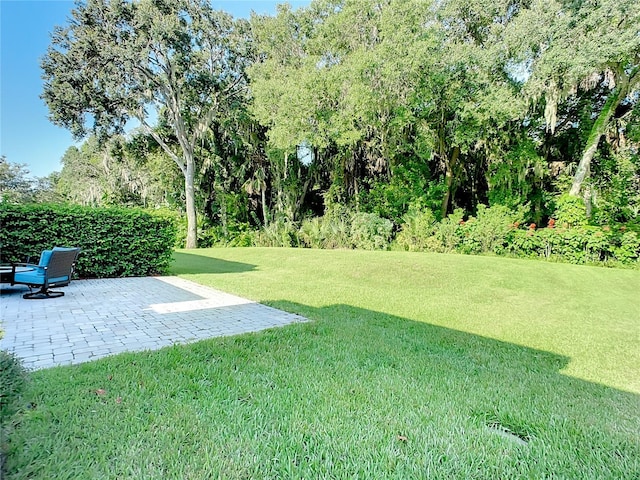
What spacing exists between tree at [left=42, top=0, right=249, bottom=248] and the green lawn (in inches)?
561

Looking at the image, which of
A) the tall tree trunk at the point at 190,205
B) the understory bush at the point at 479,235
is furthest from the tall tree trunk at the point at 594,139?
the tall tree trunk at the point at 190,205

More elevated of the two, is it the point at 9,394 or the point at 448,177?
the point at 448,177

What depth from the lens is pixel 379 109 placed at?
36.9 ft

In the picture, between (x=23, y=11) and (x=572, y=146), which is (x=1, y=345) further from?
(x=572, y=146)

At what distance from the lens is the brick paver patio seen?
327 cm

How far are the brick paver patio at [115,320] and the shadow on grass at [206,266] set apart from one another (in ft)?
7.94

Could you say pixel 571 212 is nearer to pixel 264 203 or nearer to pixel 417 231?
pixel 417 231

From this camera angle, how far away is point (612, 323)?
4723mm

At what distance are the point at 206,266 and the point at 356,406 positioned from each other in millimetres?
8588

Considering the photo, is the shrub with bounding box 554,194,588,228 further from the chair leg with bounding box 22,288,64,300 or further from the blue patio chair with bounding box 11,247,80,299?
the chair leg with bounding box 22,288,64,300

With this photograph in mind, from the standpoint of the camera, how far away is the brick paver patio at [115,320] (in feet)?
10.7

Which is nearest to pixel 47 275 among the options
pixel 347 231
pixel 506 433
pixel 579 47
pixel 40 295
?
pixel 40 295

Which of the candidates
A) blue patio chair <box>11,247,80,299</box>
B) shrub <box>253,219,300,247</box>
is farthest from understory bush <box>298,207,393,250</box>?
blue patio chair <box>11,247,80,299</box>

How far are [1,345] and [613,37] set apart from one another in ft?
44.1
